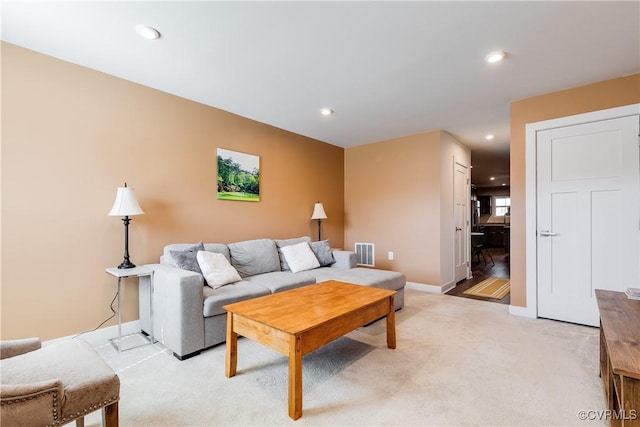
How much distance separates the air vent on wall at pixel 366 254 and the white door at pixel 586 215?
2.41m

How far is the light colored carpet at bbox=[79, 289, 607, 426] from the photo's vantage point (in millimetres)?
1620

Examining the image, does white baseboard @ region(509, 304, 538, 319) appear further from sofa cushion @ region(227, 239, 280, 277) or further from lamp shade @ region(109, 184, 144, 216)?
lamp shade @ region(109, 184, 144, 216)

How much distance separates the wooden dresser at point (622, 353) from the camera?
1.05m

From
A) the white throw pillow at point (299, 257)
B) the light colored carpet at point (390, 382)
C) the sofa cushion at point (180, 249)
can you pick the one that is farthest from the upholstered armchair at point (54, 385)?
the white throw pillow at point (299, 257)

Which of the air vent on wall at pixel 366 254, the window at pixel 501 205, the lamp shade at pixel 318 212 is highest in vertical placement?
the window at pixel 501 205

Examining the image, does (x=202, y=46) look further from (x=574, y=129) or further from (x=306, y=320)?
(x=574, y=129)

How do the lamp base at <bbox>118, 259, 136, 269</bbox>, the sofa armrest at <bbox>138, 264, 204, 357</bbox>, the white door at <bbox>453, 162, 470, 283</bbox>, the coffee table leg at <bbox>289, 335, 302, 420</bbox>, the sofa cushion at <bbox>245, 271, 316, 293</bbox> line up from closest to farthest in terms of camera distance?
the coffee table leg at <bbox>289, 335, 302, 420</bbox> < the sofa armrest at <bbox>138, 264, 204, 357</bbox> < the lamp base at <bbox>118, 259, 136, 269</bbox> < the sofa cushion at <bbox>245, 271, 316, 293</bbox> < the white door at <bbox>453, 162, 470, 283</bbox>

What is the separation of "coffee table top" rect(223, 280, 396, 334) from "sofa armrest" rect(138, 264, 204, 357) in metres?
0.39

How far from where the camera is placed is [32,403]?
1.03 m

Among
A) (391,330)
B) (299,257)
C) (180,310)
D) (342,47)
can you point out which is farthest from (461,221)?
(180,310)

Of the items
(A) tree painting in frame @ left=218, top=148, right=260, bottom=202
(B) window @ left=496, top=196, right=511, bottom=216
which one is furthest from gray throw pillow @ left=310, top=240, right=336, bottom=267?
(B) window @ left=496, top=196, right=511, bottom=216

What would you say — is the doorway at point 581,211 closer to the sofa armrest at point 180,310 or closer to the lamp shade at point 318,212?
the lamp shade at point 318,212

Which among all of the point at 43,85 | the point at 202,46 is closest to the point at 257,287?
the point at 202,46

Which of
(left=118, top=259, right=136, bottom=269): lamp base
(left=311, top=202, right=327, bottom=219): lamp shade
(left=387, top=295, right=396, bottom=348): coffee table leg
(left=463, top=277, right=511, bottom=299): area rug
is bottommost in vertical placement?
(left=463, top=277, right=511, bottom=299): area rug
